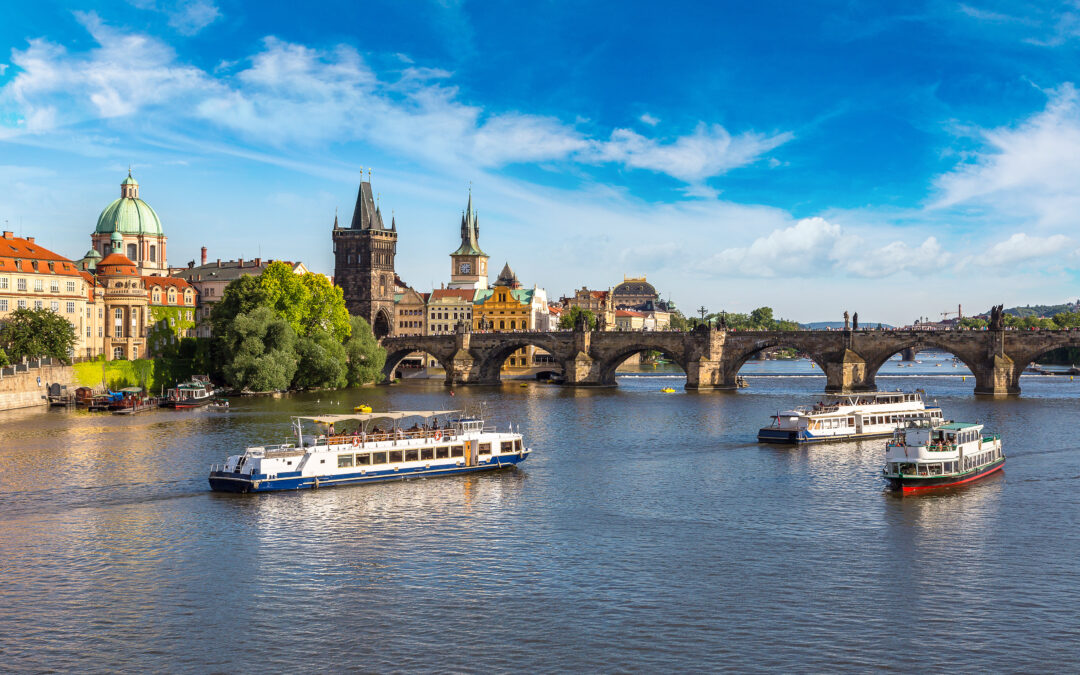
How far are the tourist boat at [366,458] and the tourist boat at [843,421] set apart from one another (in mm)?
22242

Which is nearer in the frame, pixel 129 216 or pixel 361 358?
pixel 361 358

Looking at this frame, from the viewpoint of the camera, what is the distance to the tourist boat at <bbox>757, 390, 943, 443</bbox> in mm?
72250

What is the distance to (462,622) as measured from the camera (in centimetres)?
3095

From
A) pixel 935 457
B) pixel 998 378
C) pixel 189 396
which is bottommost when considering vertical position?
pixel 935 457

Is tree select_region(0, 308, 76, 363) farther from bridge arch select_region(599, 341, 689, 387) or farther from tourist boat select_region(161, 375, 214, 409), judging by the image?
bridge arch select_region(599, 341, 689, 387)

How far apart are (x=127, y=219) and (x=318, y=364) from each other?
7278cm

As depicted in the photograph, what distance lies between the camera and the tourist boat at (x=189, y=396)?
328 ft

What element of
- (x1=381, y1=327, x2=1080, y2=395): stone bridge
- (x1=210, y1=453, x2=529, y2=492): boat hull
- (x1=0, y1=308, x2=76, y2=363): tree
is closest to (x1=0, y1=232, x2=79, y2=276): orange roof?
(x1=0, y1=308, x2=76, y2=363): tree

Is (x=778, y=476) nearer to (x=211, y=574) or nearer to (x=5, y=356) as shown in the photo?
(x=211, y=574)

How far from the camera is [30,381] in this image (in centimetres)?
9719

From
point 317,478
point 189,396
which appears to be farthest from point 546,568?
point 189,396

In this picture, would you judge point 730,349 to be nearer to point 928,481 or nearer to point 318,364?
point 318,364

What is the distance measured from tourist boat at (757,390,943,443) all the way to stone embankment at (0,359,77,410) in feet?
220

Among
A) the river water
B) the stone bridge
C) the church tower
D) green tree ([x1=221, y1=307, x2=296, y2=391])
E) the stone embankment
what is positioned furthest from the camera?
the church tower
